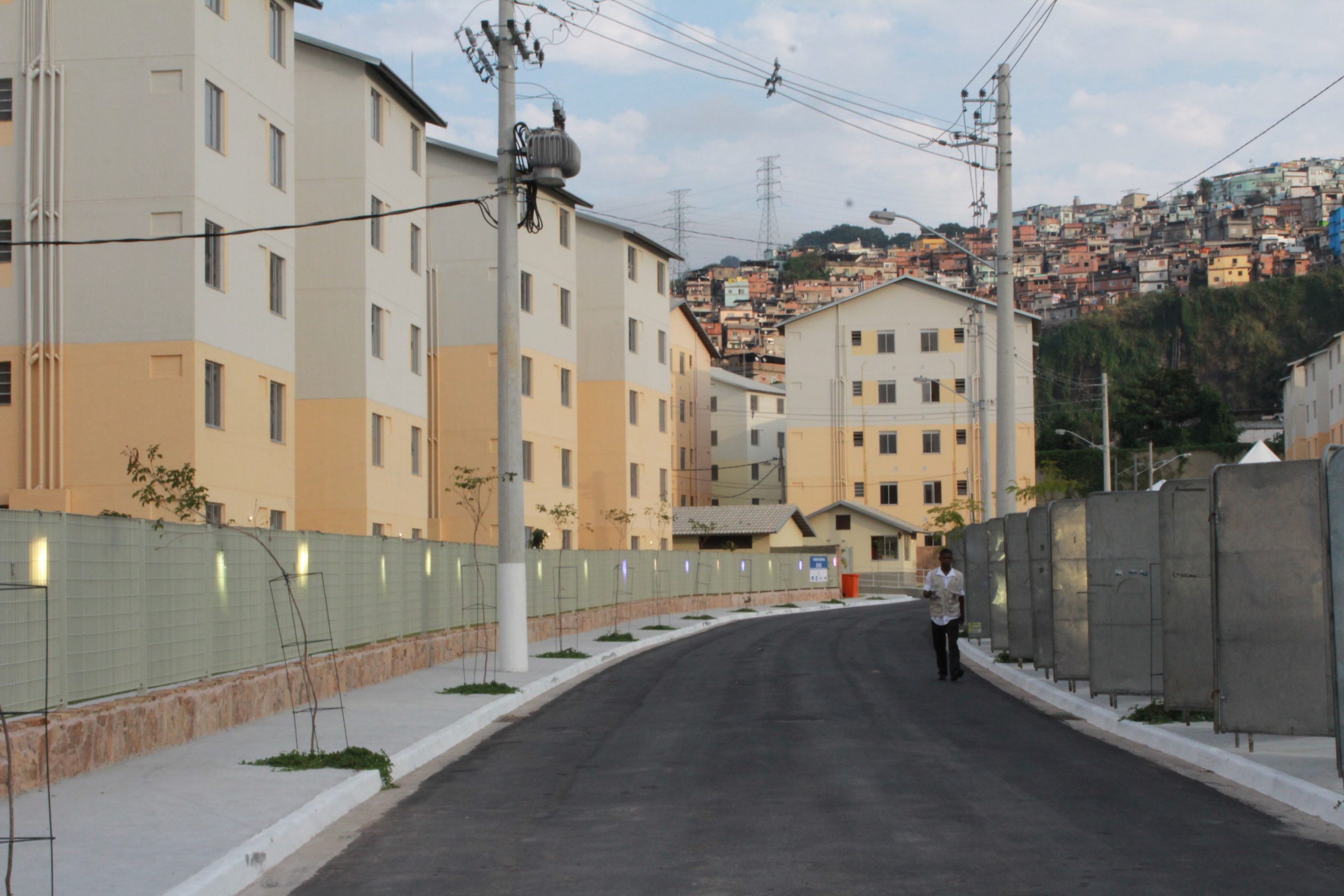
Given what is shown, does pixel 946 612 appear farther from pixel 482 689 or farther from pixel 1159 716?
pixel 482 689

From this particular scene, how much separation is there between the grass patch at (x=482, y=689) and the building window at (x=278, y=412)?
49.6 ft

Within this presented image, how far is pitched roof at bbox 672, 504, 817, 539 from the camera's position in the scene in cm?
7356

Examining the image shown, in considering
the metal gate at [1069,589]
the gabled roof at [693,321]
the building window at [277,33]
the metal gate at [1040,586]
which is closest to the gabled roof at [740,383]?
the gabled roof at [693,321]

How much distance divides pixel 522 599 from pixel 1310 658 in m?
13.5

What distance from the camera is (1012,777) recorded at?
11469 millimetres

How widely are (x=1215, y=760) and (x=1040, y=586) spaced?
8.52m

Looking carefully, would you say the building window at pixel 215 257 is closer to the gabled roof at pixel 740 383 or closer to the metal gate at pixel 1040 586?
the metal gate at pixel 1040 586

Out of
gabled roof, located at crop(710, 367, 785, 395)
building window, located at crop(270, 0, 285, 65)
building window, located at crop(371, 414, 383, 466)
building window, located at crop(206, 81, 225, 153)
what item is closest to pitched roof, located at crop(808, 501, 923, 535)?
gabled roof, located at crop(710, 367, 785, 395)

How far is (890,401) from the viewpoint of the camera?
8394 centimetres

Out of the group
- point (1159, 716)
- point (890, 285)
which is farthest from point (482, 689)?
point (890, 285)

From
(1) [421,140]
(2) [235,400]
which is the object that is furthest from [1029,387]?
(2) [235,400]

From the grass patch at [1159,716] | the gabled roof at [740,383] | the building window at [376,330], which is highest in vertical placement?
the gabled roof at [740,383]

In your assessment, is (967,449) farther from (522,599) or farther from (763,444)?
(522,599)

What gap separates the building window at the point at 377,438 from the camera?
39.0m
